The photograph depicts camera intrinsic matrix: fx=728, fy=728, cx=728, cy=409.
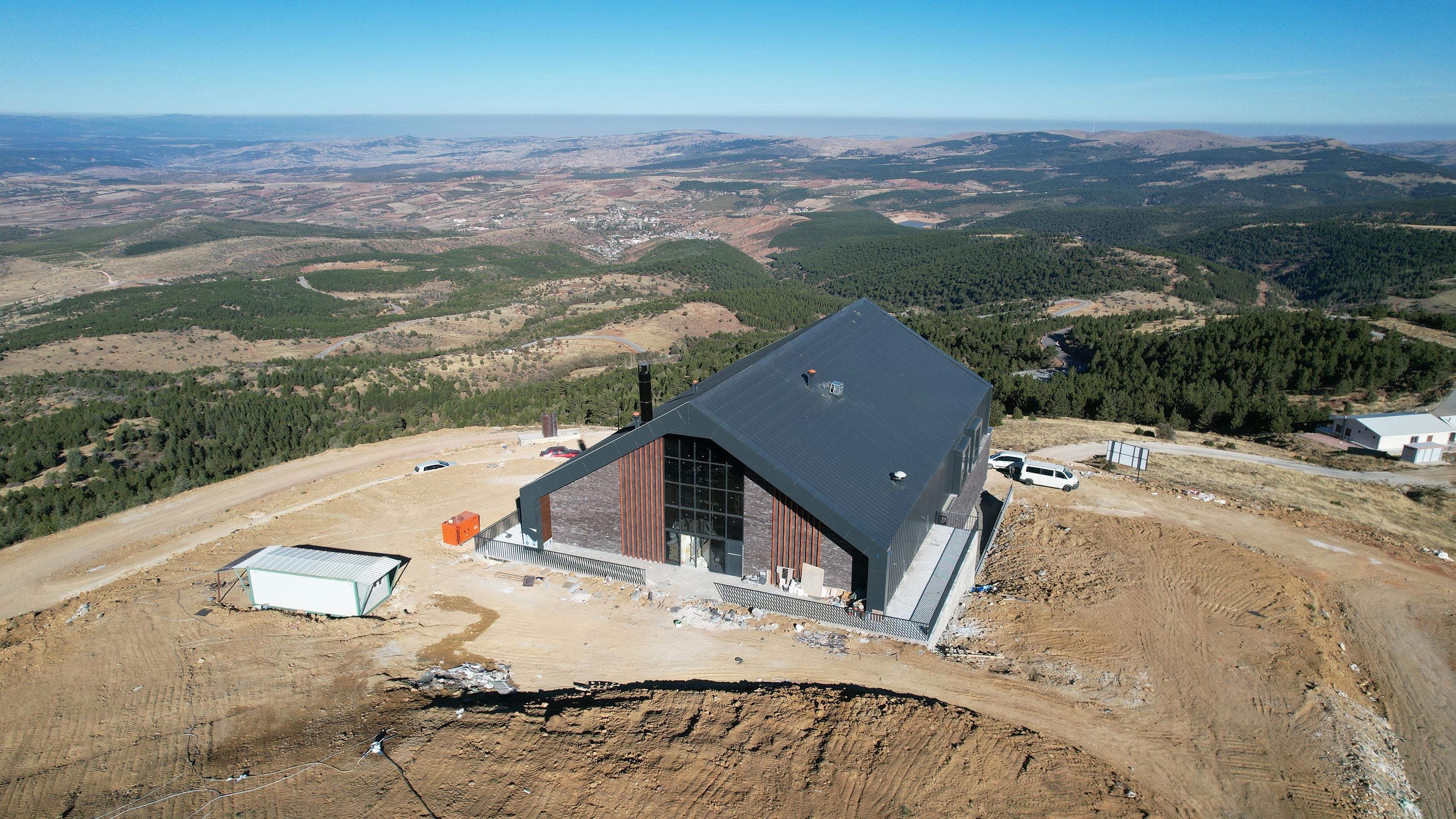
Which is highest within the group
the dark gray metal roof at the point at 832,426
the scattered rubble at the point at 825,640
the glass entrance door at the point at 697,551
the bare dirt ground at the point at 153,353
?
the dark gray metal roof at the point at 832,426

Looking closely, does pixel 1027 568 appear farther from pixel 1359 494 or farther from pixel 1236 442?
pixel 1236 442

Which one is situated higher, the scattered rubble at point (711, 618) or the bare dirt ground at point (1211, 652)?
the scattered rubble at point (711, 618)

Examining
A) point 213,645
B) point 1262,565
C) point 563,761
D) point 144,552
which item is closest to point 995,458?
point 1262,565

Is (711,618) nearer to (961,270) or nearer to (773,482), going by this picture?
(773,482)

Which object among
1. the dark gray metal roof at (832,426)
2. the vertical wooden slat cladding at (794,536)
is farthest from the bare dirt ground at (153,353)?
the vertical wooden slat cladding at (794,536)

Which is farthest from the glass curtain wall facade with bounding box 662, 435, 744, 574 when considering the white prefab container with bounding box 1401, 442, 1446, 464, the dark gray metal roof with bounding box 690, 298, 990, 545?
the white prefab container with bounding box 1401, 442, 1446, 464

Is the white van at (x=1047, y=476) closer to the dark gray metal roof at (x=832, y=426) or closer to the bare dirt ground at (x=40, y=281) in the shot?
the dark gray metal roof at (x=832, y=426)
